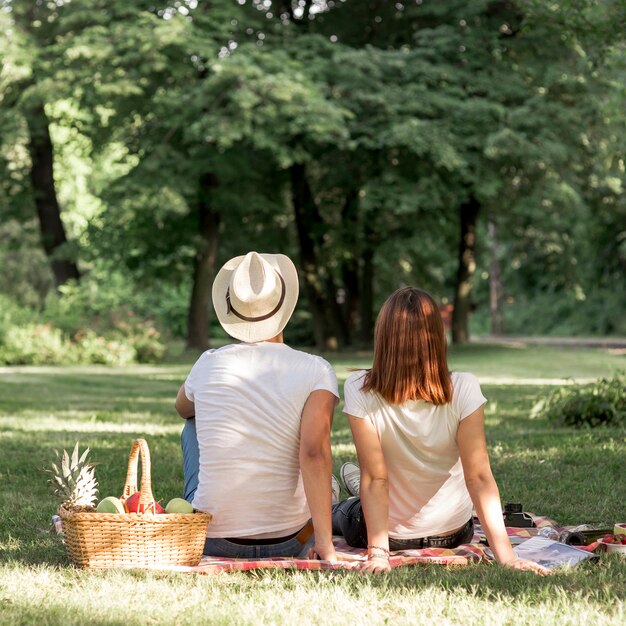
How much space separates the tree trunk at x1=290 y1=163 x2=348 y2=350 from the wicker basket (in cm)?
2287

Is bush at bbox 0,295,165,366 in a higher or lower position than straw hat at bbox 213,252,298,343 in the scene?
lower

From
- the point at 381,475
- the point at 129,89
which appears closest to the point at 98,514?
the point at 381,475

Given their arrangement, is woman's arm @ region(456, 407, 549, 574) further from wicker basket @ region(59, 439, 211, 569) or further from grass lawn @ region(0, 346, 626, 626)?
wicker basket @ region(59, 439, 211, 569)

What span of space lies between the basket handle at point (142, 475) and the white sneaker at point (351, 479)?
4.77 ft

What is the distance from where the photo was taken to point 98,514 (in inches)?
183

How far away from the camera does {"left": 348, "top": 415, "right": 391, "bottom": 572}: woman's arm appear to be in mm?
4926

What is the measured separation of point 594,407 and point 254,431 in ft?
21.6

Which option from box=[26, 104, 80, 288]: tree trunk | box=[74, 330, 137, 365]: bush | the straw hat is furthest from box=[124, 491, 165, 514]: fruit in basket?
box=[26, 104, 80, 288]: tree trunk

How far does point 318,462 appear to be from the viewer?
15.9 feet

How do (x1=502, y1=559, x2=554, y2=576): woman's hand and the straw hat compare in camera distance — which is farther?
the straw hat

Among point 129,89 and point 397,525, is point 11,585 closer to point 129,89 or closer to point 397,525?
point 397,525

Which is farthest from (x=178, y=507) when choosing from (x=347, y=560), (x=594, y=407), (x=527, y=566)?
(x=594, y=407)

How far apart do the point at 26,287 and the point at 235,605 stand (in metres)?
34.7

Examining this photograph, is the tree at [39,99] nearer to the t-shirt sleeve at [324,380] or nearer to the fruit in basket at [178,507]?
the t-shirt sleeve at [324,380]
